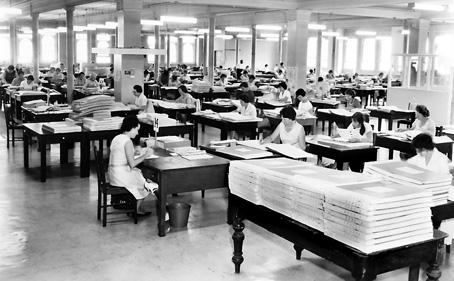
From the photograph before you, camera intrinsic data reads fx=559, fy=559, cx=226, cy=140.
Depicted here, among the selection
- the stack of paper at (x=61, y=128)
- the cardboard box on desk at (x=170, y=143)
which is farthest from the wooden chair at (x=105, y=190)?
the stack of paper at (x=61, y=128)

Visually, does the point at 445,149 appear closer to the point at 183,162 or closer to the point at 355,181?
the point at 183,162

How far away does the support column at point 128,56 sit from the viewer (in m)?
13.1

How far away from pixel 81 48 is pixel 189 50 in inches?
281

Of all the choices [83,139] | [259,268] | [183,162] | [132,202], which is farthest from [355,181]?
[83,139]

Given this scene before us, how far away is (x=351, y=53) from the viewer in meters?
32.6

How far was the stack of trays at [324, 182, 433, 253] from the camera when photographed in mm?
3250

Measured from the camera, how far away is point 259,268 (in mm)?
5066

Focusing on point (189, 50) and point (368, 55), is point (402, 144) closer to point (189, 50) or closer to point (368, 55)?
point (368, 55)

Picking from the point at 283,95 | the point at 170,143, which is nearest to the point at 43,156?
the point at 170,143

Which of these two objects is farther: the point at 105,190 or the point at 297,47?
the point at 297,47

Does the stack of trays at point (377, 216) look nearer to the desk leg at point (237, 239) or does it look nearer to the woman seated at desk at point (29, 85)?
the desk leg at point (237, 239)

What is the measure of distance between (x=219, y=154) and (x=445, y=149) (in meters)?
3.70

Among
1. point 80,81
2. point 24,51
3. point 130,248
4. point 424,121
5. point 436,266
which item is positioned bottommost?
point 130,248

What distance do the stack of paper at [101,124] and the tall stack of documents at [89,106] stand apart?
45 centimetres
